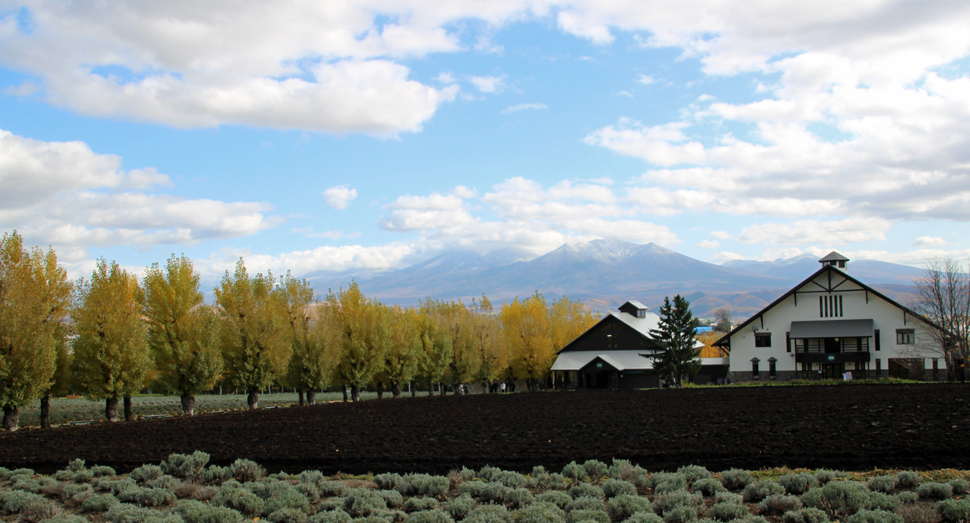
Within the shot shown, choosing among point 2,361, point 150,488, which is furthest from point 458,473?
point 2,361

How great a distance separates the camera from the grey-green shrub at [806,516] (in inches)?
331

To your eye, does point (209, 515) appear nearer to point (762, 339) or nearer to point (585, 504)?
point (585, 504)

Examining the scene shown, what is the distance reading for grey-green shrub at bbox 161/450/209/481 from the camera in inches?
522

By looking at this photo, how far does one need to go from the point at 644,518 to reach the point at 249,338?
32.7m

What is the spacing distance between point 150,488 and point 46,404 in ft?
75.9

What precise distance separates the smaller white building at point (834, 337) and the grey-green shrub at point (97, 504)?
5043cm

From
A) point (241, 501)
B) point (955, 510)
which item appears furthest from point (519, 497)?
point (955, 510)

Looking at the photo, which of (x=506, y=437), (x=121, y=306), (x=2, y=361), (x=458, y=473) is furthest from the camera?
(x=121, y=306)

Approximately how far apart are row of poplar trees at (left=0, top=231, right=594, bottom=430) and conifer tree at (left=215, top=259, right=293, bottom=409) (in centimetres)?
6

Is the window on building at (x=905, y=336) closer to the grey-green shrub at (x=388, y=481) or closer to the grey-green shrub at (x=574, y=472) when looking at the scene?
the grey-green shrub at (x=574, y=472)

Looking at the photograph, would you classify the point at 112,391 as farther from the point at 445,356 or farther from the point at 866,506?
the point at 866,506

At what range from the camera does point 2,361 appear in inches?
1046

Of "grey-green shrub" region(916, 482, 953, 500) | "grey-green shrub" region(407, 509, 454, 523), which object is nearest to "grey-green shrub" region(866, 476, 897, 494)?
"grey-green shrub" region(916, 482, 953, 500)

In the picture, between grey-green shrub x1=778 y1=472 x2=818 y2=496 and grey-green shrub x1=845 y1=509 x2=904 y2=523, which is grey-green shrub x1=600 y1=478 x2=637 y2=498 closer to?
grey-green shrub x1=778 y1=472 x2=818 y2=496
